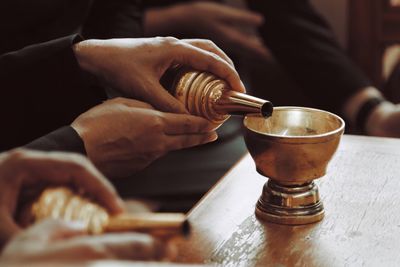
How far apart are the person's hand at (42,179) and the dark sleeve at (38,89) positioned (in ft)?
2.07

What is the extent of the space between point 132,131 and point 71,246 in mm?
670

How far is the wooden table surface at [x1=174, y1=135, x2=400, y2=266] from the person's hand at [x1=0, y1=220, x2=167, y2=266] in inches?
15.4

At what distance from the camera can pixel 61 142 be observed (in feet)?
3.70

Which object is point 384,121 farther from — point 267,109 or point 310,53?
point 267,109

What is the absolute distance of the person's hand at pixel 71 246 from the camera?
1.76ft

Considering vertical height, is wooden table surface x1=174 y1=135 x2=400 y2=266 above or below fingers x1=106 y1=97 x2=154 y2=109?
below

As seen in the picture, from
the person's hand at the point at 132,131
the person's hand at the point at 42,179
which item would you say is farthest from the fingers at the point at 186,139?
the person's hand at the point at 42,179

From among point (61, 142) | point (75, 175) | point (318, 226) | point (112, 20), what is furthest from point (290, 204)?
point (112, 20)

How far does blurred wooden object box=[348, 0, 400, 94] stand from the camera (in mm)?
2934

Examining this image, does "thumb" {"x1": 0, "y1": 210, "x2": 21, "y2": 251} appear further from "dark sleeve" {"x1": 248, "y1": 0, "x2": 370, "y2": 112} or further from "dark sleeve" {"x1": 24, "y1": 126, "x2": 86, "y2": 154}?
"dark sleeve" {"x1": 248, "y1": 0, "x2": 370, "y2": 112}

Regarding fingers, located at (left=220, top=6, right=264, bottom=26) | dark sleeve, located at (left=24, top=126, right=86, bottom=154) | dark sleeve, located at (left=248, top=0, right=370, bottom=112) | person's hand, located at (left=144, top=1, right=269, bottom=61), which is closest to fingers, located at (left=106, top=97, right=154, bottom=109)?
dark sleeve, located at (left=24, top=126, right=86, bottom=154)

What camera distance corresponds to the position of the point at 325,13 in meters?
3.14

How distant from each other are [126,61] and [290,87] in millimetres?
1999

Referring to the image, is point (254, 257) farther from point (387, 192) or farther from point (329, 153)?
point (387, 192)
